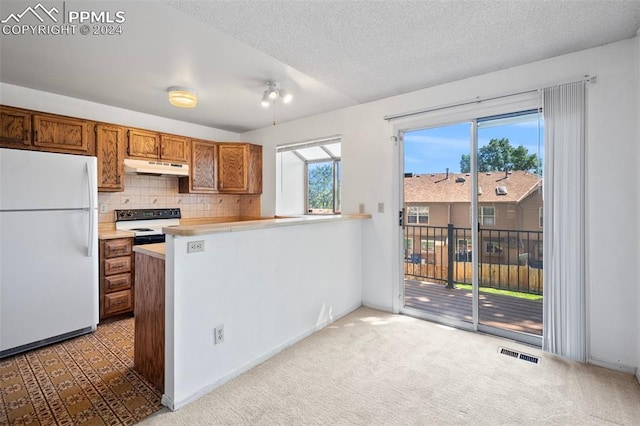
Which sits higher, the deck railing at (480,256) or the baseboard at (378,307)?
the deck railing at (480,256)

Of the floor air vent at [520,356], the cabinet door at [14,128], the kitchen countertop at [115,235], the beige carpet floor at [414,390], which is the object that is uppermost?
the cabinet door at [14,128]

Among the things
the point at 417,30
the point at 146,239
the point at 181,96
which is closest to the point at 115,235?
the point at 146,239

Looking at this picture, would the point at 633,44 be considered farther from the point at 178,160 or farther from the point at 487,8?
the point at 178,160

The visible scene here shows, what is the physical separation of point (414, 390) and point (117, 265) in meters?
3.13

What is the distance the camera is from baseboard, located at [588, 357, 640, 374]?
2184mm

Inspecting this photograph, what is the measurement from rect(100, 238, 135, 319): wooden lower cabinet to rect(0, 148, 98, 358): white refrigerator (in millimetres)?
299

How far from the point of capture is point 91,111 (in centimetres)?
354

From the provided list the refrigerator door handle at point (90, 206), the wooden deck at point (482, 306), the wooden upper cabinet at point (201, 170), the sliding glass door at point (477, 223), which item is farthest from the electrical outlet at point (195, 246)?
the wooden upper cabinet at point (201, 170)

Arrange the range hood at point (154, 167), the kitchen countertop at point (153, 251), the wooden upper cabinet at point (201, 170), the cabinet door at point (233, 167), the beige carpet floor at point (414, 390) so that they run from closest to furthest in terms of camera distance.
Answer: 1. the beige carpet floor at point (414, 390)
2. the kitchen countertop at point (153, 251)
3. the range hood at point (154, 167)
4. the wooden upper cabinet at point (201, 170)
5. the cabinet door at point (233, 167)

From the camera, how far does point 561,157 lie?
7.91 feet

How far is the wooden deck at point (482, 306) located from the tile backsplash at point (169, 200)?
275 centimetres

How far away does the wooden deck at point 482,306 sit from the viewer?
281cm

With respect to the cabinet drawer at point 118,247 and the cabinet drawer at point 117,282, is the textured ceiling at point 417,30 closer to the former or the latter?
the cabinet drawer at point 118,247

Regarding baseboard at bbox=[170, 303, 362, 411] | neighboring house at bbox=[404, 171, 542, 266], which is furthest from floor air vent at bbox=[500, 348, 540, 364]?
baseboard at bbox=[170, 303, 362, 411]
